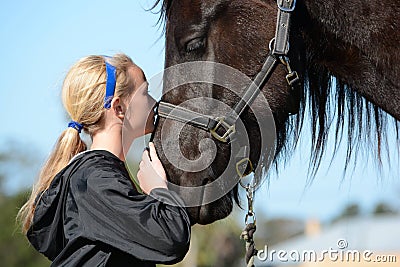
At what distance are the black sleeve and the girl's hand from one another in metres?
0.19

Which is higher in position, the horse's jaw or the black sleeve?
the horse's jaw

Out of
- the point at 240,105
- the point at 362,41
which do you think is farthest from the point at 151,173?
the point at 362,41

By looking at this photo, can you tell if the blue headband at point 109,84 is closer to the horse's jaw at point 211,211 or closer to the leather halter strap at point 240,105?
the leather halter strap at point 240,105

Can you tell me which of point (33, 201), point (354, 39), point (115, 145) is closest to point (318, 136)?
point (354, 39)

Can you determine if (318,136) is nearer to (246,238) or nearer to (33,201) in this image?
(246,238)

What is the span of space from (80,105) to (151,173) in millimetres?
408

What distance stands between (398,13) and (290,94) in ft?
1.91

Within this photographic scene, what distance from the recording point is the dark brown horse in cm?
287

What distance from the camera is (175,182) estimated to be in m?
3.07

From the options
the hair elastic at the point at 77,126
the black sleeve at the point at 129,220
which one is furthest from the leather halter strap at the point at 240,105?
the black sleeve at the point at 129,220

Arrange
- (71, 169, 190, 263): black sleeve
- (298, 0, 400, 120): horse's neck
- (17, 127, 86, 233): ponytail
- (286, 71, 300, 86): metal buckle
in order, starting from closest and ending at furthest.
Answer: (71, 169, 190, 263): black sleeve < (298, 0, 400, 120): horse's neck < (17, 127, 86, 233): ponytail < (286, 71, 300, 86): metal buckle

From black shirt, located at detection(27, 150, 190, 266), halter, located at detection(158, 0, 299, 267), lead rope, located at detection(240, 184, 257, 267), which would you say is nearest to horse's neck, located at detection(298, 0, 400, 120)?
halter, located at detection(158, 0, 299, 267)

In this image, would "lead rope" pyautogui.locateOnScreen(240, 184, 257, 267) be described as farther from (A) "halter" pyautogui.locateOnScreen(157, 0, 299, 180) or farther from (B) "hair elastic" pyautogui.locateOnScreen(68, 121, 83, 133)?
(B) "hair elastic" pyautogui.locateOnScreen(68, 121, 83, 133)

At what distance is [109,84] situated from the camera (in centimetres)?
290
